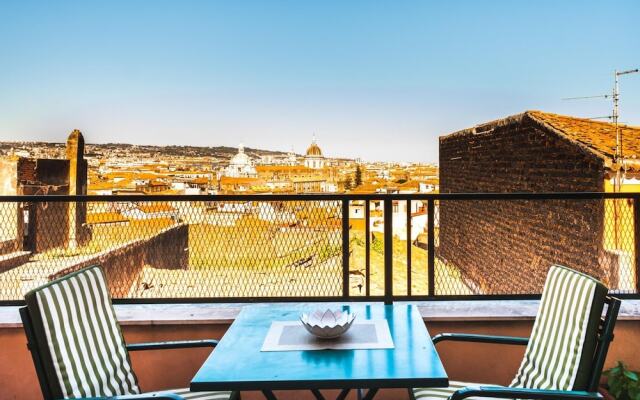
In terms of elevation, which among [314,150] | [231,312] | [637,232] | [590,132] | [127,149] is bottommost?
[231,312]

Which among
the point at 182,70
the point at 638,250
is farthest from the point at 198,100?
the point at 638,250

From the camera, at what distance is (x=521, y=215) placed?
7434 millimetres

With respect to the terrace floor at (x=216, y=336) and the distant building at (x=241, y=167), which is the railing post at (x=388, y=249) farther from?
A: the distant building at (x=241, y=167)

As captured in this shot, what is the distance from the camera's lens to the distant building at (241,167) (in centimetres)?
1368

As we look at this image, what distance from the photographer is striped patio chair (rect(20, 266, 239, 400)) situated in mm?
1539

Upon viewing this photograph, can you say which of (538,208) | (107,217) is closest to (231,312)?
(107,217)

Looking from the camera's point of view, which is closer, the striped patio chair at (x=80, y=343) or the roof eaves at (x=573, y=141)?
the striped patio chair at (x=80, y=343)

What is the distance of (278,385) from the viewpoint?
1400mm

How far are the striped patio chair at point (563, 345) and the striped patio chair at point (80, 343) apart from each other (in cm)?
103

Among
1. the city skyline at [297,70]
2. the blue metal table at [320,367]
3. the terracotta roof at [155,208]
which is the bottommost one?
the blue metal table at [320,367]

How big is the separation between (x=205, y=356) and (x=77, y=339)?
3.02 ft

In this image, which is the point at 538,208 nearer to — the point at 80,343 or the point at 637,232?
the point at 637,232

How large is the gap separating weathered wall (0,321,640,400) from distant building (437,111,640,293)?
227 centimetres

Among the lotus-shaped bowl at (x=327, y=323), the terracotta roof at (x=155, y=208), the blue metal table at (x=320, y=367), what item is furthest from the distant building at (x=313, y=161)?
the blue metal table at (x=320, y=367)
